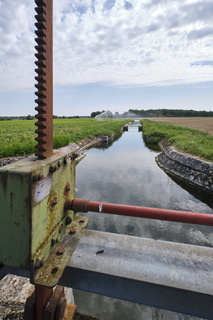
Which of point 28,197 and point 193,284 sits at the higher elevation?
point 28,197

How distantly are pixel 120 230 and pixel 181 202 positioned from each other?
3.70 metres

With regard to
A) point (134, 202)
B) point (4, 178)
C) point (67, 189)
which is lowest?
point (134, 202)

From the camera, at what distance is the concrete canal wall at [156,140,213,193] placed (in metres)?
10.1

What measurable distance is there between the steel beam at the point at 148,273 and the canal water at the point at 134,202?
2514mm

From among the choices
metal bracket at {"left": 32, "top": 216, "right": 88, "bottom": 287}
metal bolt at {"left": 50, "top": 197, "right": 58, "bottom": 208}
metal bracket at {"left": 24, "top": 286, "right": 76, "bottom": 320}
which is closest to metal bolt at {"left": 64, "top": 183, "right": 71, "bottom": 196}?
metal bolt at {"left": 50, "top": 197, "right": 58, "bottom": 208}

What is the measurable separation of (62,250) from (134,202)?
22.5 ft

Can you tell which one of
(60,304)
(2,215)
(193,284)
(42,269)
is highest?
(2,215)

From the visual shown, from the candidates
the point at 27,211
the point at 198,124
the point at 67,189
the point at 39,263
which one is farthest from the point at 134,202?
the point at 198,124

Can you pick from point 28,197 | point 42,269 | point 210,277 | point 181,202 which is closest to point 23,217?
point 28,197

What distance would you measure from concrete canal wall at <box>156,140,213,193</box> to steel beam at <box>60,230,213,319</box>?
355 inches

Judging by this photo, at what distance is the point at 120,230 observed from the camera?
20.6 ft

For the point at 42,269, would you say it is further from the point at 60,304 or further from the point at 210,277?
the point at 210,277

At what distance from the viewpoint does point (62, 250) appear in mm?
1696

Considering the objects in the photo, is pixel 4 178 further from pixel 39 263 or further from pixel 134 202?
pixel 134 202
